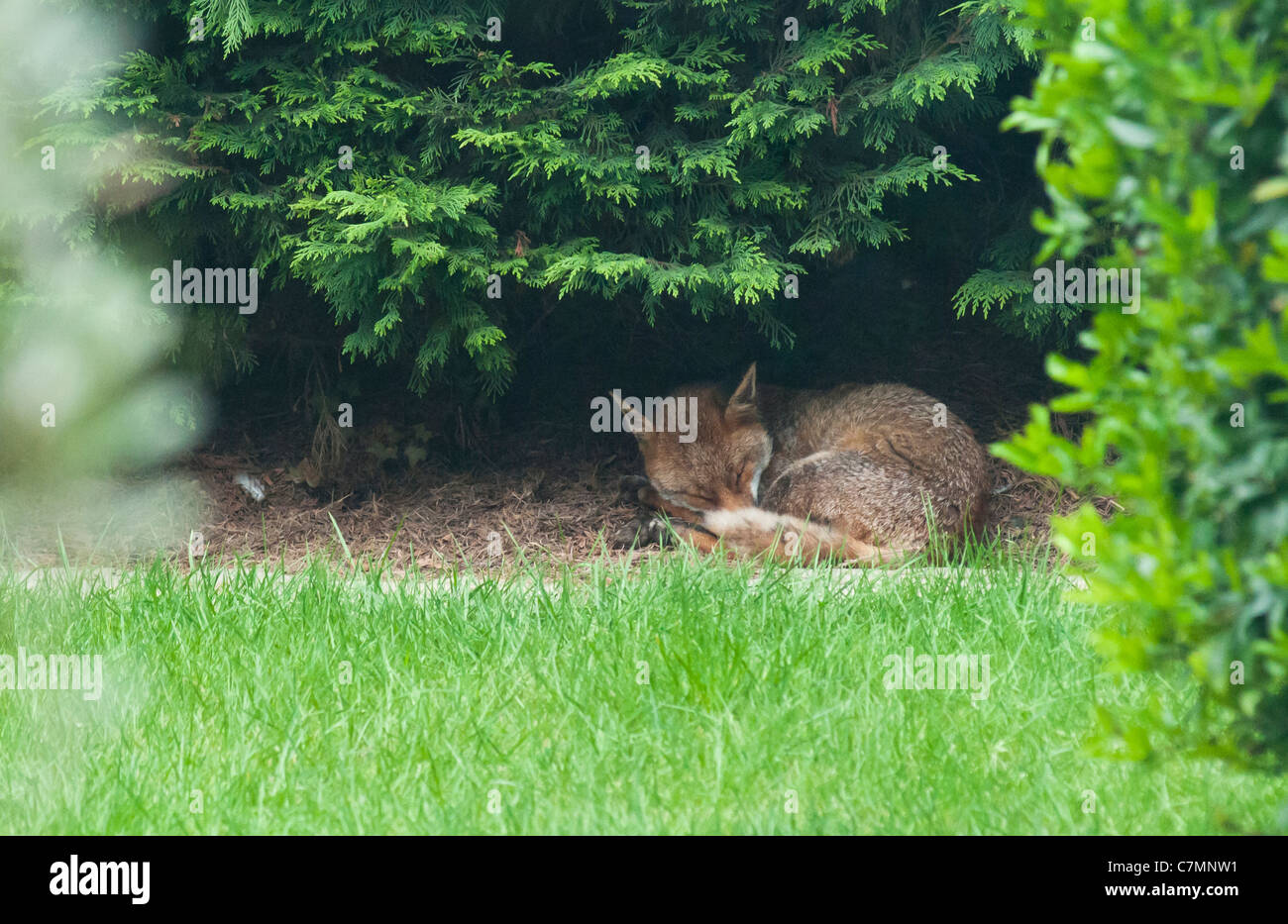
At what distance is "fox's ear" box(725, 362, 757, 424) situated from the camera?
570 cm

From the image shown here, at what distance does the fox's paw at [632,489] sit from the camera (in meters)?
5.95

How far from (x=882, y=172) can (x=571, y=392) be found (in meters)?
2.40

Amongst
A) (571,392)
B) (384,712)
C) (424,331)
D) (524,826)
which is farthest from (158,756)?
(571,392)

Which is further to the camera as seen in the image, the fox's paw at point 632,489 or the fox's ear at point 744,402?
the fox's paw at point 632,489

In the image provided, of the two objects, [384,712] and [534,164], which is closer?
[384,712]

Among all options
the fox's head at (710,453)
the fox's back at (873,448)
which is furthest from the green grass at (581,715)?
the fox's head at (710,453)

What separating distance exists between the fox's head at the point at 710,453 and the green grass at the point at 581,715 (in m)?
1.32

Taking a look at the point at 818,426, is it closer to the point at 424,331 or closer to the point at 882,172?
the point at 882,172

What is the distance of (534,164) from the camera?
490cm

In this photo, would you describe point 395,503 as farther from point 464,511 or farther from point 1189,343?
point 1189,343

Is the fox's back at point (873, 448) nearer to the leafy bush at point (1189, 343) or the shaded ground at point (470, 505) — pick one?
the shaded ground at point (470, 505)

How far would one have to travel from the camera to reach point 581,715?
10.2 ft
